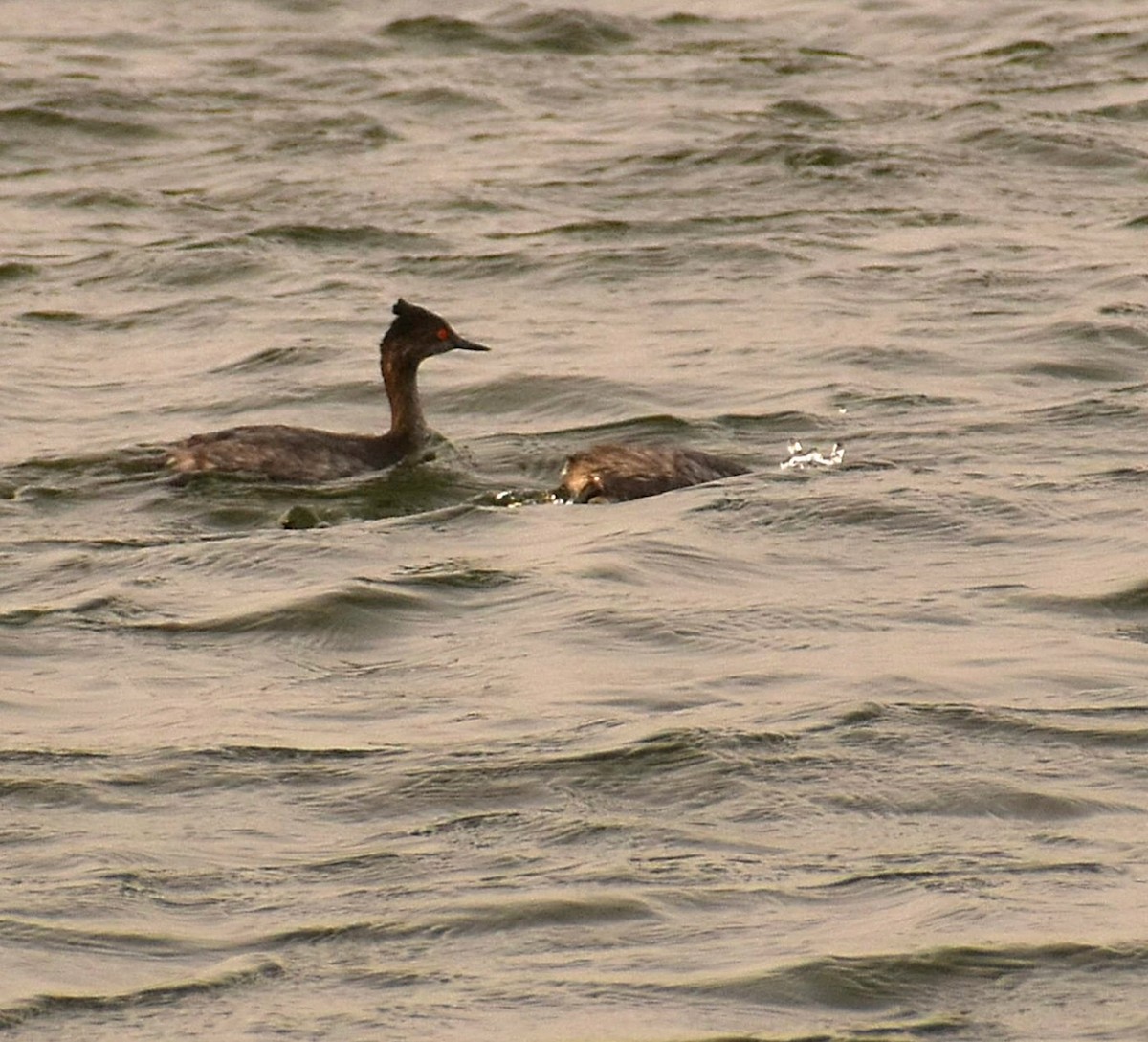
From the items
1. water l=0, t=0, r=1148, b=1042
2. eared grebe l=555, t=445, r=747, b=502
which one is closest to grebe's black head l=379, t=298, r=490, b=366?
water l=0, t=0, r=1148, b=1042

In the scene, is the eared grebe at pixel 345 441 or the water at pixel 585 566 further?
the eared grebe at pixel 345 441

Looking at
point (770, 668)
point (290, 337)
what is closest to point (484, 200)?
point (290, 337)

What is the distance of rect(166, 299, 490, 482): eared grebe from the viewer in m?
13.1

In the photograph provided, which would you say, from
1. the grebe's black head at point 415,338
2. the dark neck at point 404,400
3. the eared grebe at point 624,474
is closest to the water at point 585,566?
the eared grebe at point 624,474

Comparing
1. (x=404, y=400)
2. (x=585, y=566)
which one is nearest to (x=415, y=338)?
(x=404, y=400)

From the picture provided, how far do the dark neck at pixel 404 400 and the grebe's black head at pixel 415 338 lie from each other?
0.04 meters

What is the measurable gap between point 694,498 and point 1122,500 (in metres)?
1.87

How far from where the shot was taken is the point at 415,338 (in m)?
14.5

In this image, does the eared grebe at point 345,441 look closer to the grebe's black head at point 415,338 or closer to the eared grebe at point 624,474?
the grebe's black head at point 415,338

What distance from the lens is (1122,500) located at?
12.7 m

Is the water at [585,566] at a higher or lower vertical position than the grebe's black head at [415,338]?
lower

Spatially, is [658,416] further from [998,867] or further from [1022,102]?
[1022,102]

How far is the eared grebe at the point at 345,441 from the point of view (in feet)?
43.0

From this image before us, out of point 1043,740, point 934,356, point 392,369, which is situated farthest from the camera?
point 934,356
